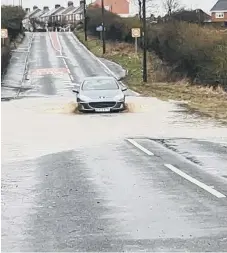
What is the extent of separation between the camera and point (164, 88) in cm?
3500

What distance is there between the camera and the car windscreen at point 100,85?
25.7 metres

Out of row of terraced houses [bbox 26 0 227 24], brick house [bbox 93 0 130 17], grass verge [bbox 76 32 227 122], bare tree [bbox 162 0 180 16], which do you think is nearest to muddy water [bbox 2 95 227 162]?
grass verge [bbox 76 32 227 122]

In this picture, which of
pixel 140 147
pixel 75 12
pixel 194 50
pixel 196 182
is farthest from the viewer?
pixel 75 12

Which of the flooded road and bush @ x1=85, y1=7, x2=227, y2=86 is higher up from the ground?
bush @ x1=85, y1=7, x2=227, y2=86

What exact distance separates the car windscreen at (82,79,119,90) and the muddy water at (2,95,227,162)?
3.64 feet

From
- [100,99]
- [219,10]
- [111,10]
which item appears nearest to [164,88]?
[100,99]

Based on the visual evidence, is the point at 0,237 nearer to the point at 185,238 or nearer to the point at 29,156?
the point at 185,238

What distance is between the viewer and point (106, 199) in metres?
9.00

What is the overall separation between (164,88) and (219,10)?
93.7 meters

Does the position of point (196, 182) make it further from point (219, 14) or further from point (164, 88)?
point (219, 14)

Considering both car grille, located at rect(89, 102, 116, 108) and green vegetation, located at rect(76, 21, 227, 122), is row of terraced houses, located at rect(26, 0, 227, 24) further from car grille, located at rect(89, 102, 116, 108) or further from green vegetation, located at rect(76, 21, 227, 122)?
car grille, located at rect(89, 102, 116, 108)

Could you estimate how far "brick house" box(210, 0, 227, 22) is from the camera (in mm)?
123875

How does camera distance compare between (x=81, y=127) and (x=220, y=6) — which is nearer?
(x=81, y=127)

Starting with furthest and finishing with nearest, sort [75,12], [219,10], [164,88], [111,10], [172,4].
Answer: [75,12] → [111,10] → [219,10] → [172,4] → [164,88]
